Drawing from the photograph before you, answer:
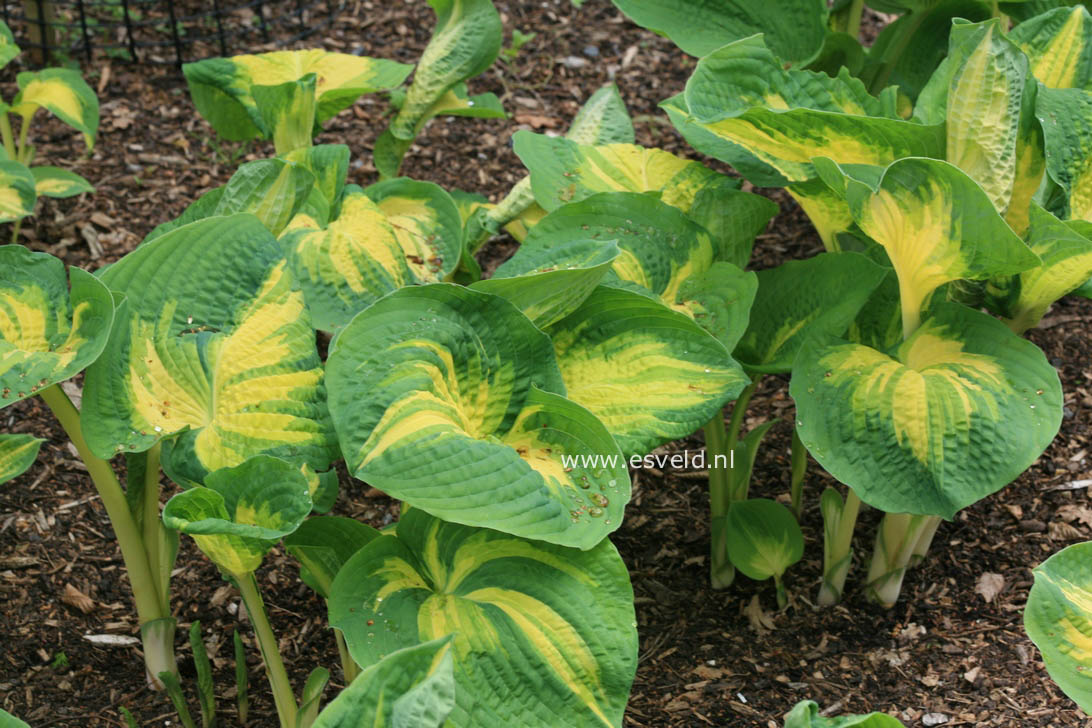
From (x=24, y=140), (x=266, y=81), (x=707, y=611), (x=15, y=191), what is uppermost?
(x=266, y=81)

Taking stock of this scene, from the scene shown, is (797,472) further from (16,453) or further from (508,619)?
(16,453)

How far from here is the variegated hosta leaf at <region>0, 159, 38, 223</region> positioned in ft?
6.61

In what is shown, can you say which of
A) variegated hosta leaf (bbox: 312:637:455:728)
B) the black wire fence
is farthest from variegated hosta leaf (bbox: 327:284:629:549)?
the black wire fence

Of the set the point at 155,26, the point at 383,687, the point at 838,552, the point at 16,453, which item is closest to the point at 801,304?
the point at 838,552

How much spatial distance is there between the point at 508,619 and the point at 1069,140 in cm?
96

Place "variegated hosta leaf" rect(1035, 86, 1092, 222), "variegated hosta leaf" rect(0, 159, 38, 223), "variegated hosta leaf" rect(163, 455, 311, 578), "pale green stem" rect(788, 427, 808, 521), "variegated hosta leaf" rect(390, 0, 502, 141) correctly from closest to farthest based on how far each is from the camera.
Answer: "variegated hosta leaf" rect(163, 455, 311, 578), "variegated hosta leaf" rect(1035, 86, 1092, 222), "pale green stem" rect(788, 427, 808, 521), "variegated hosta leaf" rect(0, 159, 38, 223), "variegated hosta leaf" rect(390, 0, 502, 141)

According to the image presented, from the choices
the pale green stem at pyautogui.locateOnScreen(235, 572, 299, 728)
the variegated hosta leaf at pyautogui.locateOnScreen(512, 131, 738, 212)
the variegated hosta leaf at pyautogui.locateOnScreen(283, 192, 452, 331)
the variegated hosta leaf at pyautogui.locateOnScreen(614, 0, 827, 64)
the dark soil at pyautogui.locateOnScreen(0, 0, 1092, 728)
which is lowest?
the dark soil at pyautogui.locateOnScreen(0, 0, 1092, 728)

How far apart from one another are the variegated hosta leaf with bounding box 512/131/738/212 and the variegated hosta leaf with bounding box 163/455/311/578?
0.73 meters

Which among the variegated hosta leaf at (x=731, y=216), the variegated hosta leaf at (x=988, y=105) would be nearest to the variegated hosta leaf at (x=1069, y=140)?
the variegated hosta leaf at (x=988, y=105)

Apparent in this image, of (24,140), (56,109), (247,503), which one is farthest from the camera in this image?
(24,140)

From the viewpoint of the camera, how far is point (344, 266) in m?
1.83

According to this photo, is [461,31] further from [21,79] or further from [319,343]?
[21,79]

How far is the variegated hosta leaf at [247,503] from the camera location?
125 centimetres

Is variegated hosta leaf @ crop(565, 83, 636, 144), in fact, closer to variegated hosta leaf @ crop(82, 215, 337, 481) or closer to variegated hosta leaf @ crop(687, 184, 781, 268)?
variegated hosta leaf @ crop(687, 184, 781, 268)
